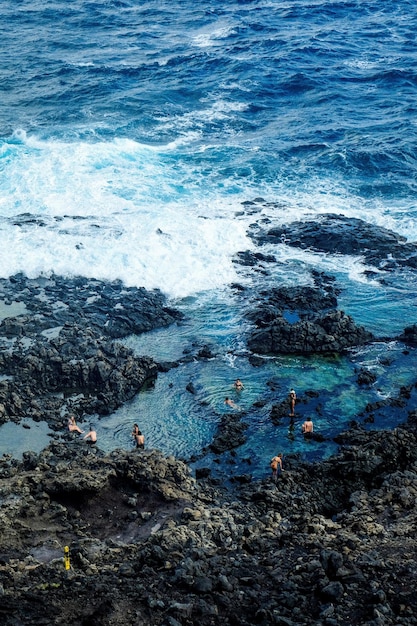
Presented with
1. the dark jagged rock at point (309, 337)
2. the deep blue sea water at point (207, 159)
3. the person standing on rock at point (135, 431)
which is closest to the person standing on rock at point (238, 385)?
the deep blue sea water at point (207, 159)

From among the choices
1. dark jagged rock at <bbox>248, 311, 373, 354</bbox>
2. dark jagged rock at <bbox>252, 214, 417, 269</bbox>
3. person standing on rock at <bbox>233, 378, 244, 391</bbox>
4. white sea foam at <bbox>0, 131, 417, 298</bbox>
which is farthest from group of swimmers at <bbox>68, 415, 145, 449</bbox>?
dark jagged rock at <bbox>252, 214, 417, 269</bbox>

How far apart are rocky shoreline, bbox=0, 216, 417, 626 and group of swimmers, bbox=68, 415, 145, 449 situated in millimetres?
330

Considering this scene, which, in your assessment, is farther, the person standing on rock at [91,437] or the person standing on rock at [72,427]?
the person standing on rock at [72,427]

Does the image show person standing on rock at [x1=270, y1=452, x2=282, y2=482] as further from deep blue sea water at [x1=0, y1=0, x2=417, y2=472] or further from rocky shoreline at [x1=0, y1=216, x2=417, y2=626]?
deep blue sea water at [x1=0, y1=0, x2=417, y2=472]

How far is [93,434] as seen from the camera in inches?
1107

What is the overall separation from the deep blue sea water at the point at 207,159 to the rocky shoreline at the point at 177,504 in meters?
1.20

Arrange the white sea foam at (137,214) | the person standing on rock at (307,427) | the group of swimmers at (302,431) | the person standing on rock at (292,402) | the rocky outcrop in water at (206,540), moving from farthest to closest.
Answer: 1. the white sea foam at (137,214)
2. the person standing on rock at (292,402)
3. the person standing on rock at (307,427)
4. the group of swimmers at (302,431)
5. the rocky outcrop in water at (206,540)

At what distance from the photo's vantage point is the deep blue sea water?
32.4 metres

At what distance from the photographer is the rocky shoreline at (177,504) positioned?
18.6 meters

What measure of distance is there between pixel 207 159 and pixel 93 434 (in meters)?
29.0

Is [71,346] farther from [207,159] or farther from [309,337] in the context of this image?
[207,159]

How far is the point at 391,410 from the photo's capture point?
29875 millimetres

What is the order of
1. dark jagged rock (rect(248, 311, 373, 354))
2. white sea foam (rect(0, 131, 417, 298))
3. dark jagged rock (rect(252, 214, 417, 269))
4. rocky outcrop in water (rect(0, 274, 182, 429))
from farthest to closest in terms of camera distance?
dark jagged rock (rect(252, 214, 417, 269))
white sea foam (rect(0, 131, 417, 298))
dark jagged rock (rect(248, 311, 373, 354))
rocky outcrop in water (rect(0, 274, 182, 429))

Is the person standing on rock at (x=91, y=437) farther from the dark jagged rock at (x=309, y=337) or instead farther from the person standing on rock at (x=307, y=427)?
the dark jagged rock at (x=309, y=337)
